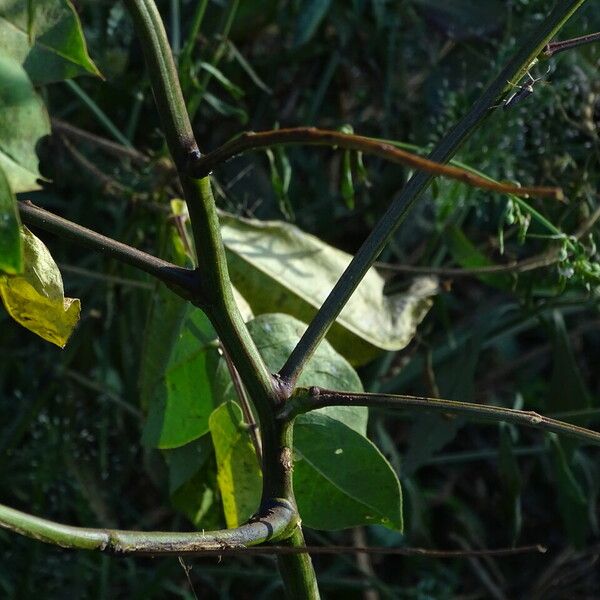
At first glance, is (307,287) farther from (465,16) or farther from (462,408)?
(465,16)

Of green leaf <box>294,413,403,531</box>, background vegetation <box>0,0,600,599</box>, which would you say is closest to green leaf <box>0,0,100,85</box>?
green leaf <box>294,413,403,531</box>

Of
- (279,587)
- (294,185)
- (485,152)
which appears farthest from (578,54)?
(279,587)

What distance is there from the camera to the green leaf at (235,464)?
0.61 m

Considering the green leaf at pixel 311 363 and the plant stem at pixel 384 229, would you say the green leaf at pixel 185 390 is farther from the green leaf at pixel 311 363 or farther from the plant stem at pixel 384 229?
the plant stem at pixel 384 229

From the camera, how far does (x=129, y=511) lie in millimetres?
1120

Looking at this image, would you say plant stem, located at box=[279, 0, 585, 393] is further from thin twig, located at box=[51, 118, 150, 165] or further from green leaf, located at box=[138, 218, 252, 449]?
thin twig, located at box=[51, 118, 150, 165]

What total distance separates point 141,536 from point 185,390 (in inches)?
11.4

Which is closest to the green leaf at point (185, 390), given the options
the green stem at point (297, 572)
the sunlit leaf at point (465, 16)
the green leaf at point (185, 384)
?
the green leaf at point (185, 384)

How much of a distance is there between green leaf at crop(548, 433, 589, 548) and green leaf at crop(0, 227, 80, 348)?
551 millimetres

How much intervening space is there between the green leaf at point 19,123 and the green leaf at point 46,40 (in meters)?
0.05

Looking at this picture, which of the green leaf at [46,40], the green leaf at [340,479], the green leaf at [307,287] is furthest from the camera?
the green leaf at [307,287]

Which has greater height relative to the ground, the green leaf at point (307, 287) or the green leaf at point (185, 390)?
the green leaf at point (307, 287)

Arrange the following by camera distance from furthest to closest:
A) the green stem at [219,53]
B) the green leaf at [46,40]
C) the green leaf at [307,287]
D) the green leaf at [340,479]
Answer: the green stem at [219,53]
the green leaf at [307,287]
the green leaf at [340,479]
the green leaf at [46,40]

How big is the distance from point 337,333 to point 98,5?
0.56 meters
